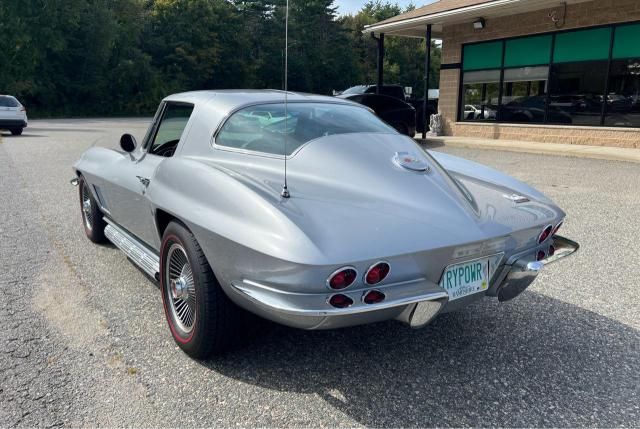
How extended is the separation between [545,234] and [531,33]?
14.0 m

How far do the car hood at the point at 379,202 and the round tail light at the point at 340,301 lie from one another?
0.17 m

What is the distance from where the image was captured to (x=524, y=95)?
15406 mm

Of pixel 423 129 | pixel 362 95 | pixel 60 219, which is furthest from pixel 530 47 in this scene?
pixel 60 219

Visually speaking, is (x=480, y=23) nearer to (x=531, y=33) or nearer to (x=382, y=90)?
(x=531, y=33)

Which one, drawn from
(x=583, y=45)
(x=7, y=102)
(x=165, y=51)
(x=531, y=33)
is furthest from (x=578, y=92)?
(x=165, y=51)

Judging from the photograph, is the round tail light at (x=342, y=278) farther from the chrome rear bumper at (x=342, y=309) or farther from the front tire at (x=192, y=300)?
the front tire at (x=192, y=300)

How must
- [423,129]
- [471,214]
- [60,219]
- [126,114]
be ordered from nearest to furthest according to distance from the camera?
[471,214], [60,219], [423,129], [126,114]

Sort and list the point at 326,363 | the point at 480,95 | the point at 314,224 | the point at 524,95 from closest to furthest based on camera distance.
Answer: the point at 314,224
the point at 326,363
the point at 524,95
the point at 480,95

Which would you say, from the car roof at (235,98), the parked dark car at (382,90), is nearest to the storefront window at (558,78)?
the parked dark car at (382,90)

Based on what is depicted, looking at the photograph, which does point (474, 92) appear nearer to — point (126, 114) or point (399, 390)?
point (399, 390)

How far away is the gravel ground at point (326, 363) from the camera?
2.37m

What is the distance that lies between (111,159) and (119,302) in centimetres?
135

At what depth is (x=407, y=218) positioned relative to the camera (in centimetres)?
244

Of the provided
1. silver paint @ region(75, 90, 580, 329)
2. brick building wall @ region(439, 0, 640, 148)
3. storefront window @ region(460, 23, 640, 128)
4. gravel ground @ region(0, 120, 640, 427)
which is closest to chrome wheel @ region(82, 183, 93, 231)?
gravel ground @ region(0, 120, 640, 427)
